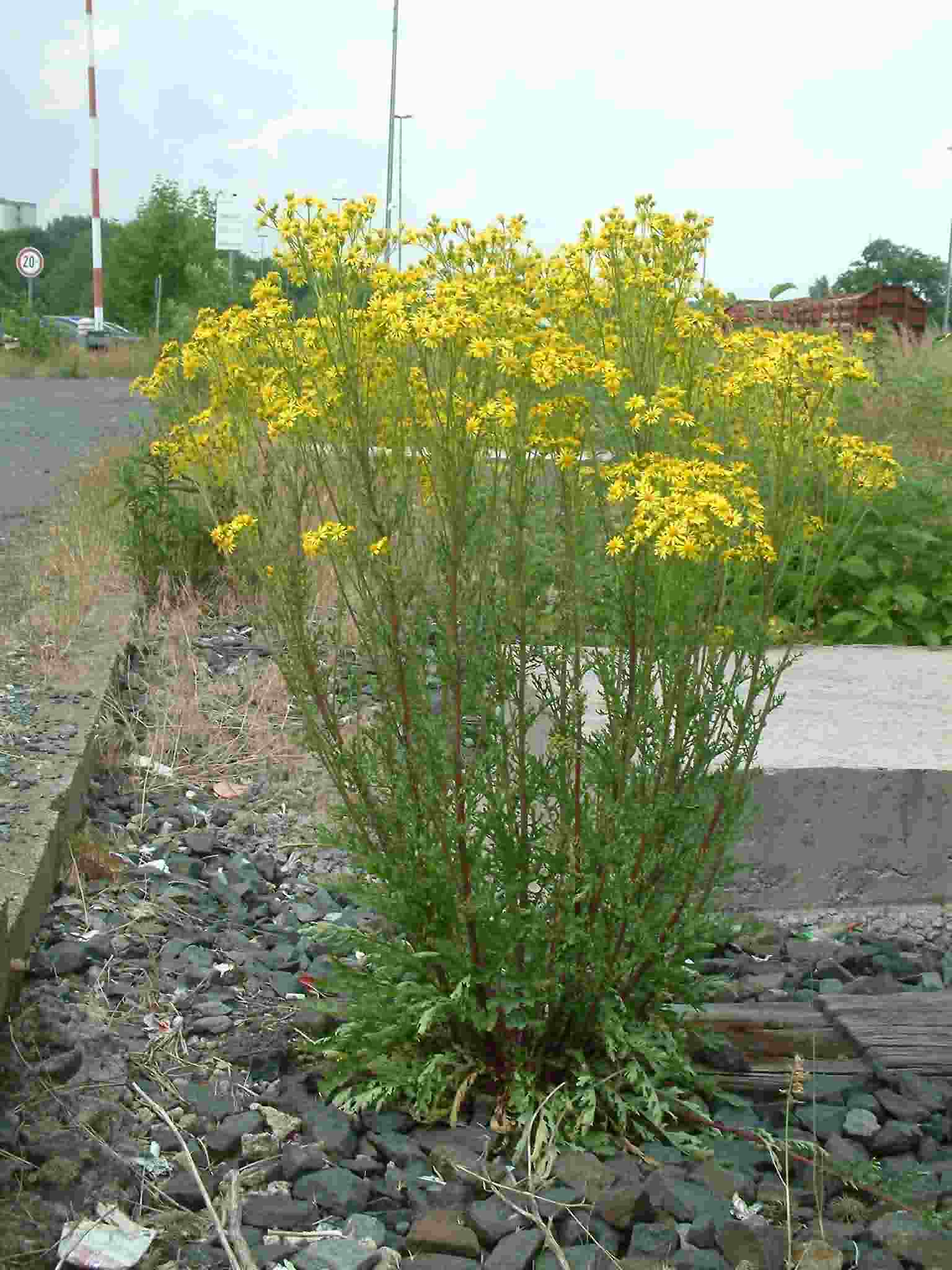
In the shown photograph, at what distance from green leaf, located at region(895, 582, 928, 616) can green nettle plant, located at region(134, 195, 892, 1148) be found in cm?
345

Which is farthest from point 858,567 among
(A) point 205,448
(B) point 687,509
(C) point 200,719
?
(B) point 687,509

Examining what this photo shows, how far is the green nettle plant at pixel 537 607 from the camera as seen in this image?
2391mm

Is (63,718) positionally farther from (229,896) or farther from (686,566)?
(686,566)

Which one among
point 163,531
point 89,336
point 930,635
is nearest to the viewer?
point 930,635

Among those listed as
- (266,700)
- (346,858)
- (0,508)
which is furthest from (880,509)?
(0,508)

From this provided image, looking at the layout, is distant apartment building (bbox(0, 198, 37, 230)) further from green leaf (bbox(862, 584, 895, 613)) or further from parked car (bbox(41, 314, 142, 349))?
green leaf (bbox(862, 584, 895, 613))

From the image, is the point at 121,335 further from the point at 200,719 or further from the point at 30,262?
the point at 200,719

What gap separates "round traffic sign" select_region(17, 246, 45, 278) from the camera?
32.5m

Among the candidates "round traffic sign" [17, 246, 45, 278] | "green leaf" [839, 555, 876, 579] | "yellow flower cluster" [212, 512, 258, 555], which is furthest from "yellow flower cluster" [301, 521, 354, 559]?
"round traffic sign" [17, 246, 45, 278]

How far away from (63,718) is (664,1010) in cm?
241

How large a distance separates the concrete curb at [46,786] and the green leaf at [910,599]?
3334mm

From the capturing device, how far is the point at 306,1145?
8.59 ft

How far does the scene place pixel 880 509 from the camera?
6.42 meters

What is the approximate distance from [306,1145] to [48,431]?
1392 cm
